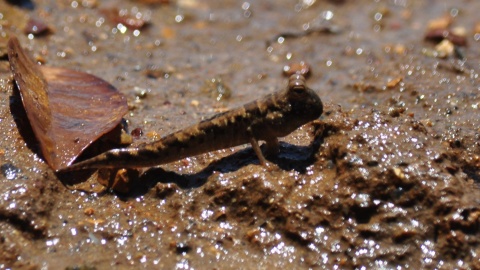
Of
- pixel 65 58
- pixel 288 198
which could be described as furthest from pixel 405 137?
pixel 65 58

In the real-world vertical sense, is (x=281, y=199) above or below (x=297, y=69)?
above

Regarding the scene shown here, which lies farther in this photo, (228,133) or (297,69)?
(297,69)

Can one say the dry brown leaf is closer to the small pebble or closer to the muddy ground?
the muddy ground

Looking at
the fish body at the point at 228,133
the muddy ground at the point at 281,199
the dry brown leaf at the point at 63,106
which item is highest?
the dry brown leaf at the point at 63,106

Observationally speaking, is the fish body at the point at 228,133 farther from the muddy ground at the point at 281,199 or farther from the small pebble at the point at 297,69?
the small pebble at the point at 297,69

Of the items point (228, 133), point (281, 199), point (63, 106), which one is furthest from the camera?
point (63, 106)

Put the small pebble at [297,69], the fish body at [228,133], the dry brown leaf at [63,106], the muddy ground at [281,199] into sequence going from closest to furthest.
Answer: the muddy ground at [281,199] → the fish body at [228,133] → the dry brown leaf at [63,106] → the small pebble at [297,69]

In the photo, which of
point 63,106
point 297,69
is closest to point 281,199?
point 63,106

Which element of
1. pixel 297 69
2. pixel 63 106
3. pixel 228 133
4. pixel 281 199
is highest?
pixel 63 106

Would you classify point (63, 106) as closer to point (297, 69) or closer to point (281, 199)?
point (281, 199)

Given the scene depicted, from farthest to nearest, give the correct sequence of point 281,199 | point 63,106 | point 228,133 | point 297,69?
point 297,69 < point 63,106 < point 228,133 < point 281,199

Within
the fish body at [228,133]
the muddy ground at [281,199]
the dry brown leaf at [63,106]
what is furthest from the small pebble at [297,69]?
the fish body at [228,133]
